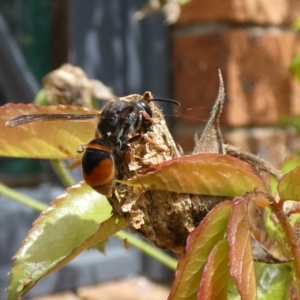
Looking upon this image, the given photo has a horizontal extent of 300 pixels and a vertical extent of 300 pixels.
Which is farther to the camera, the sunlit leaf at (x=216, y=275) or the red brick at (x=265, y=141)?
the red brick at (x=265, y=141)

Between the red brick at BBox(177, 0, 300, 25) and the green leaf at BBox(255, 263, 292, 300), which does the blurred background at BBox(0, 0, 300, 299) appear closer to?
the red brick at BBox(177, 0, 300, 25)

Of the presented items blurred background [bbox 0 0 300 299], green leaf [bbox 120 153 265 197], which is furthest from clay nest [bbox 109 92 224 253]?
blurred background [bbox 0 0 300 299]

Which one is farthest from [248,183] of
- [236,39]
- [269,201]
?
[236,39]

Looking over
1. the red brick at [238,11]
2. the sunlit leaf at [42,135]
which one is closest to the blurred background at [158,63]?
the red brick at [238,11]

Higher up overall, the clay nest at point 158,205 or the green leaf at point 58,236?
the clay nest at point 158,205

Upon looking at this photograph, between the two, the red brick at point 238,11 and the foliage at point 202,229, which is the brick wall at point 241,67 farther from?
the foliage at point 202,229
